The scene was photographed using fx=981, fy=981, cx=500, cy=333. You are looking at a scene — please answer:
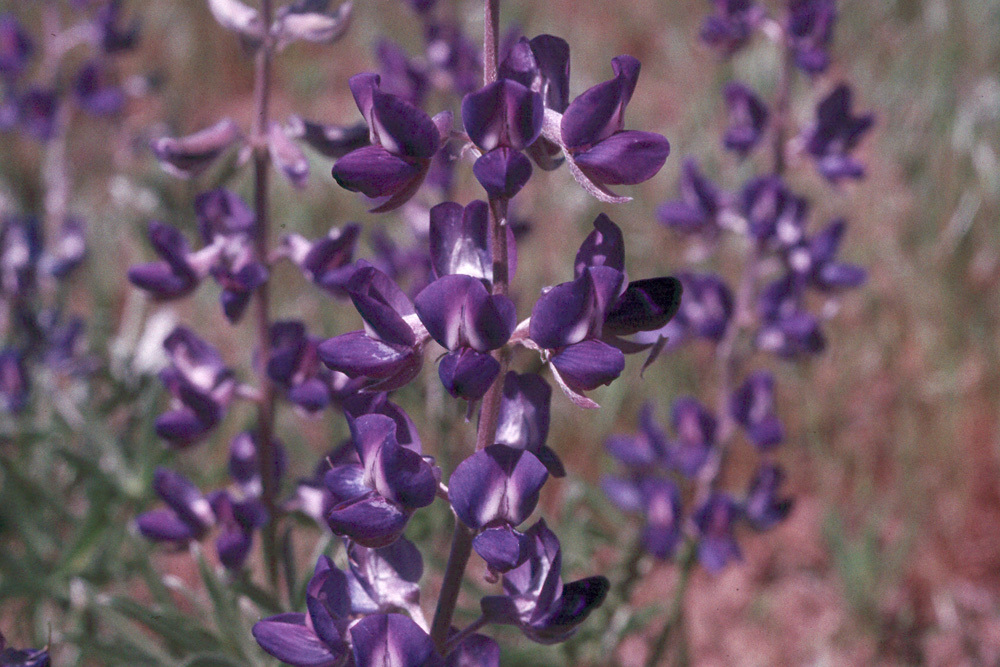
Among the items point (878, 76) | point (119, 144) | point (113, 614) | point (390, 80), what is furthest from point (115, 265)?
point (878, 76)

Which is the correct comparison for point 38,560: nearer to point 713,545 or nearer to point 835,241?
point 713,545

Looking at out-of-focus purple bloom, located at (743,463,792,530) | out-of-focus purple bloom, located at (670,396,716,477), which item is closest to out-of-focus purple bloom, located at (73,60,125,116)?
out-of-focus purple bloom, located at (670,396,716,477)

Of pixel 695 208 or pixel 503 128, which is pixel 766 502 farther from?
pixel 503 128

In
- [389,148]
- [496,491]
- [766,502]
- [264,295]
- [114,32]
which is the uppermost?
[389,148]

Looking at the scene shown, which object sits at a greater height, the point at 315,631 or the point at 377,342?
the point at 377,342

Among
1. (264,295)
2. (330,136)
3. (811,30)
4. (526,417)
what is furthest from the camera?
(811,30)

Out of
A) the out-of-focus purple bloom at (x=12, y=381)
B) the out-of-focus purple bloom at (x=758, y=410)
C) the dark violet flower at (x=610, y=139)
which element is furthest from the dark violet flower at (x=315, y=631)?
the out-of-focus purple bloom at (x=12, y=381)

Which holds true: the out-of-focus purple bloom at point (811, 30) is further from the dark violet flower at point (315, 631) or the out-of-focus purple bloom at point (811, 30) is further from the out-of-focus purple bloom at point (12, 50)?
the out-of-focus purple bloom at point (12, 50)

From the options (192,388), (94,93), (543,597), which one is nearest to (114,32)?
(94,93)
